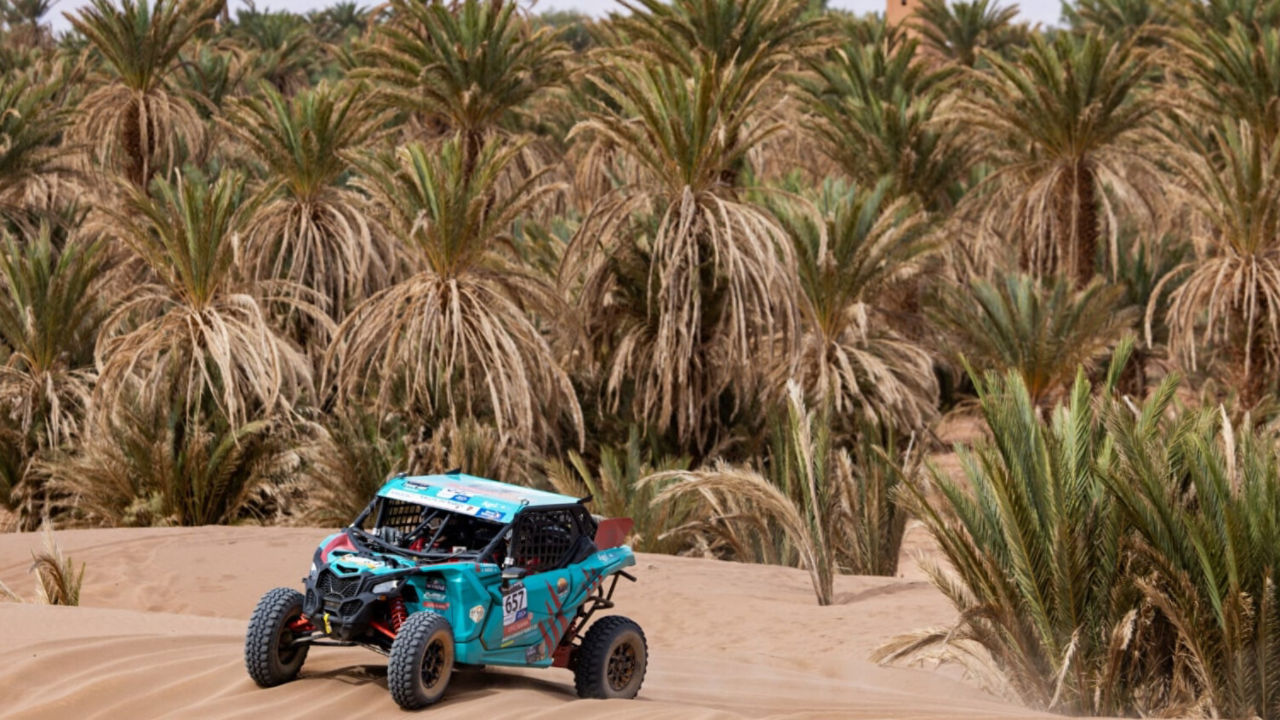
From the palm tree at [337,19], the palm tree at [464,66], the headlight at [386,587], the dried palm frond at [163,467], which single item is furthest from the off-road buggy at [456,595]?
the palm tree at [337,19]

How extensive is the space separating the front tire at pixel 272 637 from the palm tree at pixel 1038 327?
39.9 feet

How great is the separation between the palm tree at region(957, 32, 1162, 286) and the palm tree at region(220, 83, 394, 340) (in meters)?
9.11

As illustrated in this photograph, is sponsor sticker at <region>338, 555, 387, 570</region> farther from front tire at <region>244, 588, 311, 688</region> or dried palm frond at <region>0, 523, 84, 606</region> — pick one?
dried palm frond at <region>0, 523, 84, 606</region>

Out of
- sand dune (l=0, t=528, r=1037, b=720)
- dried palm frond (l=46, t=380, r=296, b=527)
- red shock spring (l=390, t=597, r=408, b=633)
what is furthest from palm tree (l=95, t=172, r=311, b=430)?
red shock spring (l=390, t=597, r=408, b=633)

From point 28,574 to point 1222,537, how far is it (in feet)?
28.2

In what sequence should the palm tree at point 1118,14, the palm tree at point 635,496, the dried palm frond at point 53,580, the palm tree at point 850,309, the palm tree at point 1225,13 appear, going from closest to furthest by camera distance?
the dried palm frond at point 53,580 < the palm tree at point 635,496 < the palm tree at point 850,309 < the palm tree at point 1225,13 < the palm tree at point 1118,14

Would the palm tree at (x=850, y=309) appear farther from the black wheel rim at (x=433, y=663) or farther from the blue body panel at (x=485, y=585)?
the black wheel rim at (x=433, y=663)

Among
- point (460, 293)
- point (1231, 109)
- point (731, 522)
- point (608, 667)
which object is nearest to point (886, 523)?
point (731, 522)

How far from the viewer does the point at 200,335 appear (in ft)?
49.4

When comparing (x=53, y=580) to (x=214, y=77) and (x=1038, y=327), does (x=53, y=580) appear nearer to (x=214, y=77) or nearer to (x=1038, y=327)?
(x=1038, y=327)

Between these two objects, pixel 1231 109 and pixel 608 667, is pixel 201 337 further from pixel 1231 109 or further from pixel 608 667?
pixel 1231 109

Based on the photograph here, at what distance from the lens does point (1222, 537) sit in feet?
25.2

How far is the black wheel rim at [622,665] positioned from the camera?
721cm

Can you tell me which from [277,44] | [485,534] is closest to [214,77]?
[277,44]
